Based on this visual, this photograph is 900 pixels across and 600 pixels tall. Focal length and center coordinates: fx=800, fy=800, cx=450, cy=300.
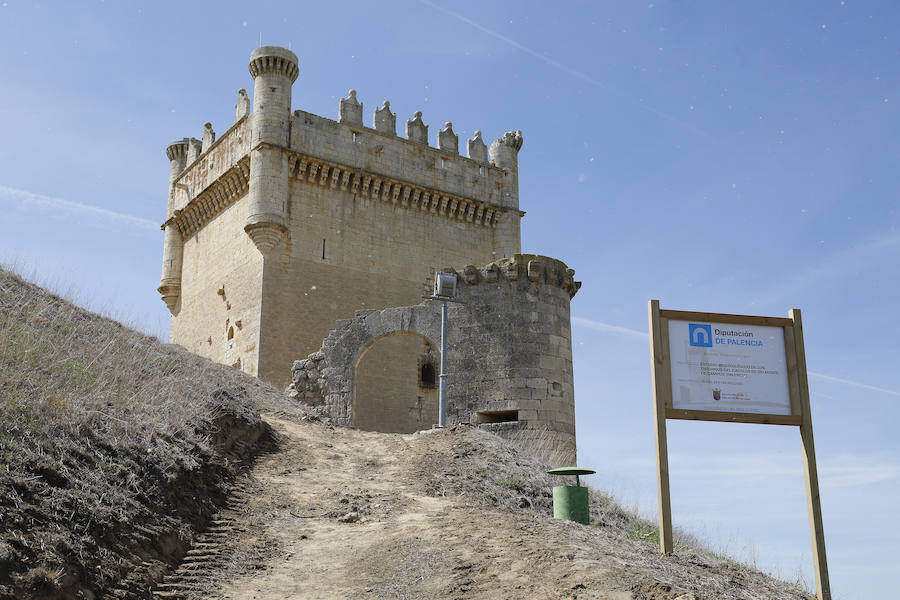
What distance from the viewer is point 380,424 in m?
21.8

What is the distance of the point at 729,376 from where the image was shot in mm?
7750

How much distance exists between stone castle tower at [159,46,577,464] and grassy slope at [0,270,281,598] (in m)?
11.0

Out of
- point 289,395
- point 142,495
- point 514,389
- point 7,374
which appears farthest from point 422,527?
point 289,395

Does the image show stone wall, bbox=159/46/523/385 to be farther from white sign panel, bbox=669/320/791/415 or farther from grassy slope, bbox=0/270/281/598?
white sign panel, bbox=669/320/791/415

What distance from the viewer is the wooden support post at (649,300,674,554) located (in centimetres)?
742

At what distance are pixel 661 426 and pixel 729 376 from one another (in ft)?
2.85

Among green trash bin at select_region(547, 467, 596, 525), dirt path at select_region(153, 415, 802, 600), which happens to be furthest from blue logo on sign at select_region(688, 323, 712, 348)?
dirt path at select_region(153, 415, 802, 600)

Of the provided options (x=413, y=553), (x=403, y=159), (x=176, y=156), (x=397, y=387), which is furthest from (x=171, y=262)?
(x=413, y=553)

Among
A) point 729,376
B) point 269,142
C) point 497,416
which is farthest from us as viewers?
point 269,142

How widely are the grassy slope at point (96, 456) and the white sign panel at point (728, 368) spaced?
187 inches

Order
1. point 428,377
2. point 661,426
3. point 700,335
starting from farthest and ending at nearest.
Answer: point 428,377, point 700,335, point 661,426

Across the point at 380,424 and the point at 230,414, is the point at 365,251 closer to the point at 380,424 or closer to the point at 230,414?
the point at 380,424

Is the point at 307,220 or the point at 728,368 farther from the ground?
the point at 307,220

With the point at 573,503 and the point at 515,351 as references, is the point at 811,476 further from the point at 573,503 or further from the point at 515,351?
the point at 515,351
